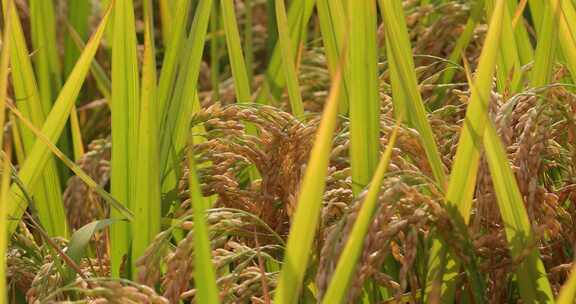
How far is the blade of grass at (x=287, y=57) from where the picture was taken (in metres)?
1.64

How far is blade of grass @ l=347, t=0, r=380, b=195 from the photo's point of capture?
130cm

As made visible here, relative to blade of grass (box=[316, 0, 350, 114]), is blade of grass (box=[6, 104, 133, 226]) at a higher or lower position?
lower

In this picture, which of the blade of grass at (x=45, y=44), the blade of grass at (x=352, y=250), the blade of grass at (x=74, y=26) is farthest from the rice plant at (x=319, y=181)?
the blade of grass at (x=74, y=26)

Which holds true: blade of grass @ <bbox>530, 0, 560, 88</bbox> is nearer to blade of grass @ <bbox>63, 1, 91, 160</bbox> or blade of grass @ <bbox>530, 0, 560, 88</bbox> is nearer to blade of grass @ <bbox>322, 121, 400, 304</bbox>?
blade of grass @ <bbox>322, 121, 400, 304</bbox>

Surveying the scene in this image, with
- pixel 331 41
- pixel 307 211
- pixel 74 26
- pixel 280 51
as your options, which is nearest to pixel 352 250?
pixel 307 211

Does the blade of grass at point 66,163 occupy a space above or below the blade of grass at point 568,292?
above

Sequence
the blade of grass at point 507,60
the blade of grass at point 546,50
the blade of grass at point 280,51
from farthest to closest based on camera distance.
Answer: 1. the blade of grass at point 280,51
2. the blade of grass at point 507,60
3. the blade of grass at point 546,50

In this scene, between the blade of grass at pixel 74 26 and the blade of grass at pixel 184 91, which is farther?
the blade of grass at pixel 74 26

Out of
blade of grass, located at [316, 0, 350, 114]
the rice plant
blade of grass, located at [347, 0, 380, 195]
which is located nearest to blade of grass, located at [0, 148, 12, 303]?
the rice plant

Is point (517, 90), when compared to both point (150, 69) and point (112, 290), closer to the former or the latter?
point (150, 69)

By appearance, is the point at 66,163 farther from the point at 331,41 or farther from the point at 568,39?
the point at 568,39

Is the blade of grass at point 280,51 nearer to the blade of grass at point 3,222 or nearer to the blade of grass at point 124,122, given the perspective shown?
the blade of grass at point 124,122

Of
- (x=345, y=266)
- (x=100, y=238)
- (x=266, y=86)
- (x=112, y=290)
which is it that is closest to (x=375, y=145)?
(x=345, y=266)

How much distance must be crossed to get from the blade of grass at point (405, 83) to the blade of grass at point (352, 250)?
279 millimetres
